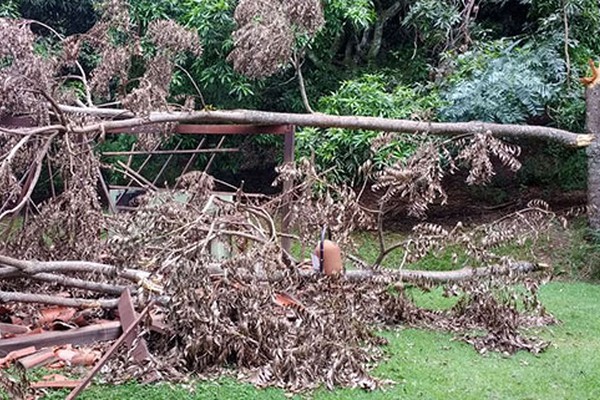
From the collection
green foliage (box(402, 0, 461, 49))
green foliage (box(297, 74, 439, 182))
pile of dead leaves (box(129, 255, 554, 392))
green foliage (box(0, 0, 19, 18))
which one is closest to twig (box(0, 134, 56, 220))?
pile of dead leaves (box(129, 255, 554, 392))

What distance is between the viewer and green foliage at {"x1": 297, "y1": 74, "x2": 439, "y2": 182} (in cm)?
683

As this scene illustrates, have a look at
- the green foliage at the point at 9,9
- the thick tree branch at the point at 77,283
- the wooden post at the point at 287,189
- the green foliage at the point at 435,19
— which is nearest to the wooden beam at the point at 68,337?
the thick tree branch at the point at 77,283

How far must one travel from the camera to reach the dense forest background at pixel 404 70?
6.79 m

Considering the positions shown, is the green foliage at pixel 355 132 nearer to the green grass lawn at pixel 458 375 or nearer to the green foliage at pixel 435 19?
the green foliage at pixel 435 19

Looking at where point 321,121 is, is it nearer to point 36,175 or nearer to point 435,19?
point 36,175

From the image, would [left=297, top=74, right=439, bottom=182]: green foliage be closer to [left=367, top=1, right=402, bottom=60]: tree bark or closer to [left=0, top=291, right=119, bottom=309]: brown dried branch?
[left=367, top=1, right=402, bottom=60]: tree bark

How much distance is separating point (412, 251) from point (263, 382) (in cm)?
157

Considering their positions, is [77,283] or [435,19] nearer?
[77,283]

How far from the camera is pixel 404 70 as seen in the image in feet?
28.3

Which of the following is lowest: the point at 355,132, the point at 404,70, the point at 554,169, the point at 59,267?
the point at 554,169

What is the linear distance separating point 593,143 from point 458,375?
3.91m

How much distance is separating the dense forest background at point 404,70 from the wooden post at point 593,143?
351 millimetres

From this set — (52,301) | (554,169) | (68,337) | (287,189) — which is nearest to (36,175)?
(52,301)

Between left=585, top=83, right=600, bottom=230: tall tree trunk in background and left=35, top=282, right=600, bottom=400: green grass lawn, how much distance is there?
2.30 m
